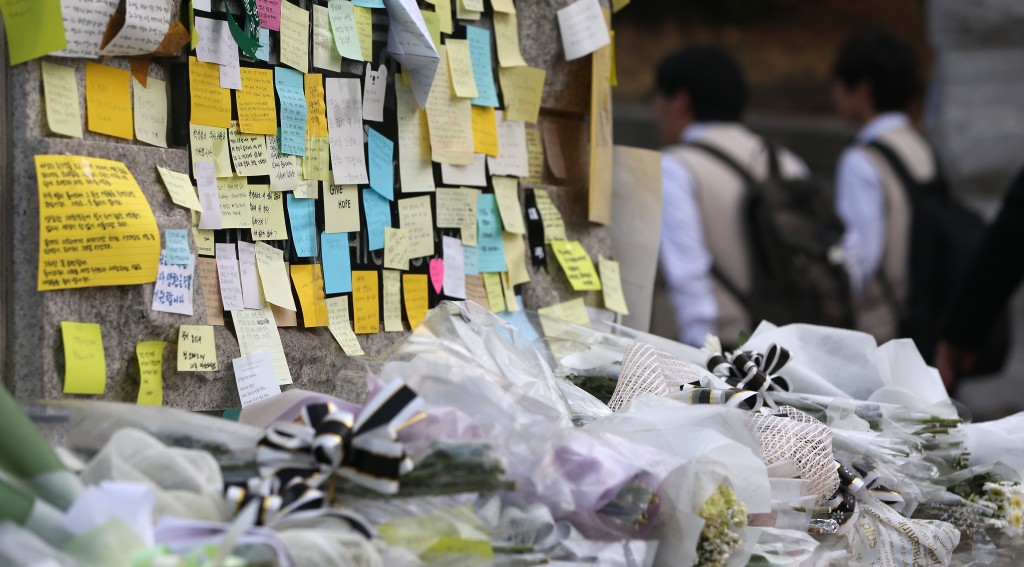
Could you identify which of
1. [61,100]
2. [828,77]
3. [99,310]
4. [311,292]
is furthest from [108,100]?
[828,77]

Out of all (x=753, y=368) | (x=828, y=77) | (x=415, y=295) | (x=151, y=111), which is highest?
(x=828, y=77)

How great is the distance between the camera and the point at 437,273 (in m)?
2.08

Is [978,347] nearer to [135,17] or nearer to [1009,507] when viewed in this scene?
[1009,507]

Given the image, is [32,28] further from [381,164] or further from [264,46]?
[381,164]

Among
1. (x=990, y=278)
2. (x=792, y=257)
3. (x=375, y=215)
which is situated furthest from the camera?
(x=792, y=257)

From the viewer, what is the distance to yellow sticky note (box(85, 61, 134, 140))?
151 cm

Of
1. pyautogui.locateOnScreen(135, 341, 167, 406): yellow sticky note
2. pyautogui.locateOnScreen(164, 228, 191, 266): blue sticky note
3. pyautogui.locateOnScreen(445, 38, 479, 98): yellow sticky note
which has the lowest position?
pyautogui.locateOnScreen(135, 341, 167, 406): yellow sticky note

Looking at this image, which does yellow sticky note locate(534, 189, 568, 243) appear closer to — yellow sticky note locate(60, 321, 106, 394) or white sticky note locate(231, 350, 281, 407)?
white sticky note locate(231, 350, 281, 407)

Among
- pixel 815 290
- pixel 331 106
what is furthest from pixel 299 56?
pixel 815 290

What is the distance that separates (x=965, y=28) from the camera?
6.39 metres

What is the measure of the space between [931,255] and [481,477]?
3740 millimetres

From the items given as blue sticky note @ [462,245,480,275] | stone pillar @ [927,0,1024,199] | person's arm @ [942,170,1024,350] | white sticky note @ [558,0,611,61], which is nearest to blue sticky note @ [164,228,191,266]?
blue sticky note @ [462,245,480,275]

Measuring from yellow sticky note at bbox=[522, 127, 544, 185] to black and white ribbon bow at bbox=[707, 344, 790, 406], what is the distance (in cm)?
62

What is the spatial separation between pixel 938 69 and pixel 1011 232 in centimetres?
365
